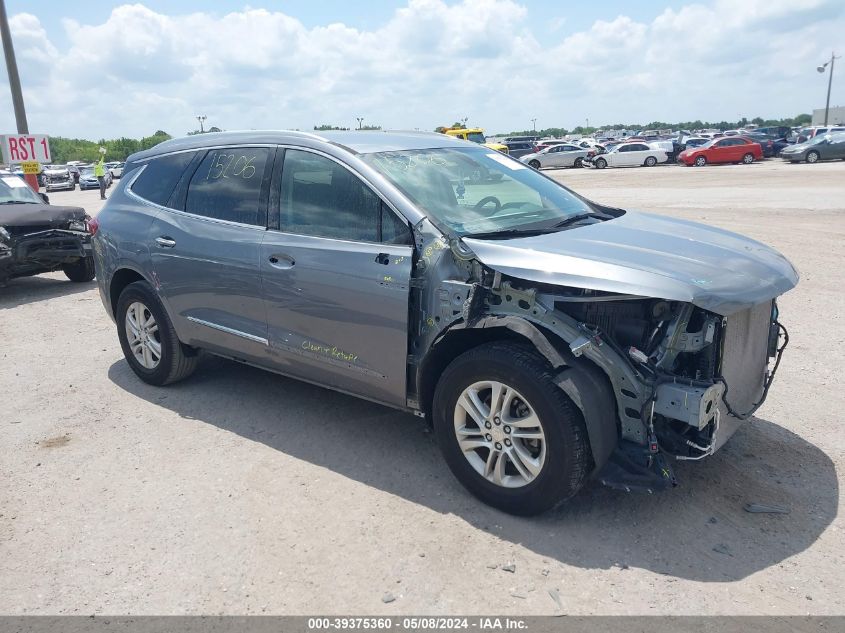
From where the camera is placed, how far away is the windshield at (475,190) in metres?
4.02

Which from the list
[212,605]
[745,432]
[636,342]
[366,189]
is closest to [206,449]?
[212,605]

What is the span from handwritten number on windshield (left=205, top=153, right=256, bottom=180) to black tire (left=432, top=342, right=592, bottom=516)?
6.95 ft

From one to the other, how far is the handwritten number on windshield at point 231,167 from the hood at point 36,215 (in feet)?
18.3

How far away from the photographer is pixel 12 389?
19.1 feet

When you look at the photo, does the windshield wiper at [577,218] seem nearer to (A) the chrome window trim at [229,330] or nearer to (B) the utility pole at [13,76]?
(A) the chrome window trim at [229,330]

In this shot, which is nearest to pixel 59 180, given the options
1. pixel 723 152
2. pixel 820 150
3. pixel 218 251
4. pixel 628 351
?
pixel 723 152

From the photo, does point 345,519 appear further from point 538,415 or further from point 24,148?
point 24,148

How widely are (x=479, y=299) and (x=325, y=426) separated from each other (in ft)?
5.80

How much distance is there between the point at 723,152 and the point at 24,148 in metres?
32.7

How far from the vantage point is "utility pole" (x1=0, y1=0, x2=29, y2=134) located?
1714 cm

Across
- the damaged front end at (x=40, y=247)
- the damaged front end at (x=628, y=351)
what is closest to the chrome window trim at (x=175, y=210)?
the damaged front end at (x=628, y=351)

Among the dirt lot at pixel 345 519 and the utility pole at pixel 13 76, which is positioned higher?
the utility pole at pixel 13 76

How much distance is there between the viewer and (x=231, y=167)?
492 centimetres

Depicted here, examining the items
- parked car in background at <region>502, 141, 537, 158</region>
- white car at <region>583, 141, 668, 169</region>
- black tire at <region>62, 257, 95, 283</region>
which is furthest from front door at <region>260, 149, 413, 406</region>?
parked car in background at <region>502, 141, 537, 158</region>
